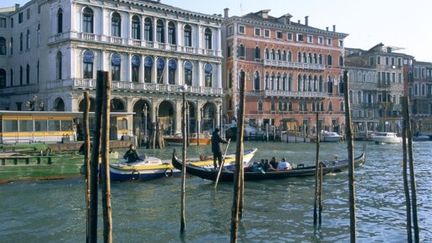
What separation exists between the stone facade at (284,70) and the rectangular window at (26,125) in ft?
55.6

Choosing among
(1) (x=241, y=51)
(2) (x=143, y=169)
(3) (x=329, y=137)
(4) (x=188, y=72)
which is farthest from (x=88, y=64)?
(3) (x=329, y=137)

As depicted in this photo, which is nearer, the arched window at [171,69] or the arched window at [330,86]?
the arched window at [171,69]

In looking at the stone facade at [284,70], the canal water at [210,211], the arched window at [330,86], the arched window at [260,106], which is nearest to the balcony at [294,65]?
the stone facade at [284,70]

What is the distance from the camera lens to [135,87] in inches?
1146

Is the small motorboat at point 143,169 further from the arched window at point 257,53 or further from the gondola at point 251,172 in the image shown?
the arched window at point 257,53

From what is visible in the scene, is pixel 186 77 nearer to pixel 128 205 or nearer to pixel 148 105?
pixel 148 105

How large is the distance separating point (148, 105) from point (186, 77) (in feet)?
11.2

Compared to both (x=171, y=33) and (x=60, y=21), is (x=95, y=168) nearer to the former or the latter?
(x=60, y=21)

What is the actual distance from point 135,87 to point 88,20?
4.38 m

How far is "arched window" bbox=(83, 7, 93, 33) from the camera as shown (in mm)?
27516

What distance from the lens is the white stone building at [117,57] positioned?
27.3 m

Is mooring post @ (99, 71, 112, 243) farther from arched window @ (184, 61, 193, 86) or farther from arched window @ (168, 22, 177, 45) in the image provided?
arched window @ (184, 61, 193, 86)

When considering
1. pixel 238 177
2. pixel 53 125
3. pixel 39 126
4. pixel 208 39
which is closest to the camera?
pixel 238 177

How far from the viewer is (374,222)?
365 inches
